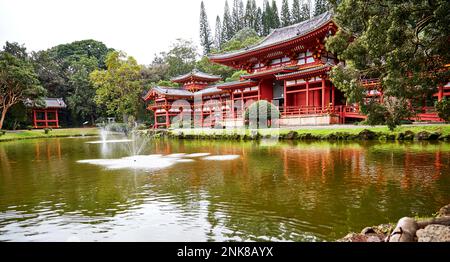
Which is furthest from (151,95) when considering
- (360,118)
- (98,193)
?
(98,193)

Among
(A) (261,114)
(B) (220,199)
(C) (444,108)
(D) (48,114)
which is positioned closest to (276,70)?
(A) (261,114)

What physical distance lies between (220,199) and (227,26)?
83.2 meters

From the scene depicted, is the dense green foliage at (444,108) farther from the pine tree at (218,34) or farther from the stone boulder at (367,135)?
the pine tree at (218,34)

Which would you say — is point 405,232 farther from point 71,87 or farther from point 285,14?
point 285,14

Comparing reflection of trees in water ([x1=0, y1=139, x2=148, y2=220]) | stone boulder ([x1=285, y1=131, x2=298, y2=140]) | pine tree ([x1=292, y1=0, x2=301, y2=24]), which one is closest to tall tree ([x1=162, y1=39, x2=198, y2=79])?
pine tree ([x1=292, y1=0, x2=301, y2=24])

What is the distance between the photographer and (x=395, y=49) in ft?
25.6

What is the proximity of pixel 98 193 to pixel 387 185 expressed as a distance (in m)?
7.25

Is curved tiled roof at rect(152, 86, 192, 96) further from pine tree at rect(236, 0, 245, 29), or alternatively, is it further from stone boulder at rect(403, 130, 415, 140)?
pine tree at rect(236, 0, 245, 29)

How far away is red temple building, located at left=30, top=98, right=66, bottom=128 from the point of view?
4743 cm

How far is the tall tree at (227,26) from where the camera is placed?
8425cm

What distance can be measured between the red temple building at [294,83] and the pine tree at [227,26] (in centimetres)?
4858

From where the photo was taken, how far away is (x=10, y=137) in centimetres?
3488

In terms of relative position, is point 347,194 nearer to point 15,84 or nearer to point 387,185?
point 387,185
